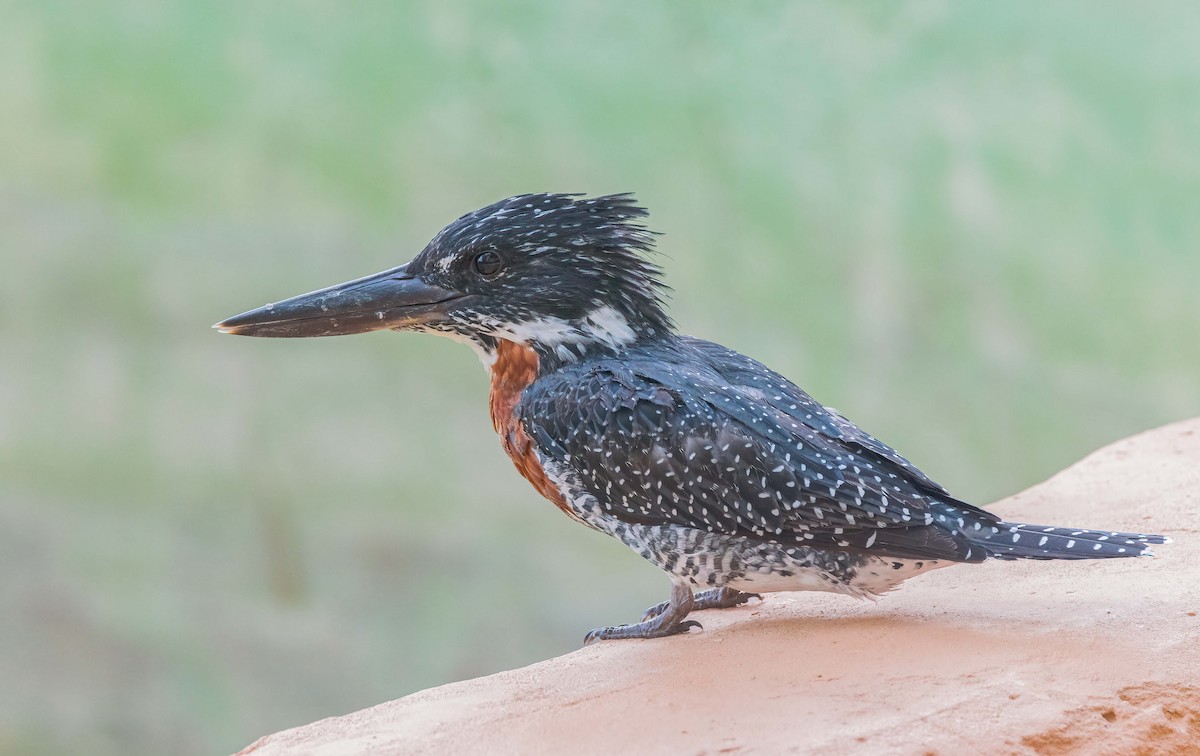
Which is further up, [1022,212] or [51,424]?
[1022,212]

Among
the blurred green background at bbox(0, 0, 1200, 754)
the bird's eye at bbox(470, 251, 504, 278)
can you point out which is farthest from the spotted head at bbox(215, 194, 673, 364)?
the blurred green background at bbox(0, 0, 1200, 754)

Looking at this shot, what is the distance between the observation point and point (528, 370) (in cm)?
306

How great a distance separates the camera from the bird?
8.86 ft

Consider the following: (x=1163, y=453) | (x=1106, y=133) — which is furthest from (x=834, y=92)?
(x=1163, y=453)

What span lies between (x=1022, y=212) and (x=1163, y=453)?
2.30m

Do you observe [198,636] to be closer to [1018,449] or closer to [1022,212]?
[1018,449]

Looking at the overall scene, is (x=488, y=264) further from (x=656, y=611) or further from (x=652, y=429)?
(x=656, y=611)

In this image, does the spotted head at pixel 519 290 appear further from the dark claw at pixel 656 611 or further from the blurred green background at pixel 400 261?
the blurred green background at pixel 400 261

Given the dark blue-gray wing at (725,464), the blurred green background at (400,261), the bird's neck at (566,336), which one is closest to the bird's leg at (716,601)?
the dark blue-gray wing at (725,464)

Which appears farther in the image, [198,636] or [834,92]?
[834,92]

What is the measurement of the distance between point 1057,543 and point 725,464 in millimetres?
802

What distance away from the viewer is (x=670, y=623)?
3.00m

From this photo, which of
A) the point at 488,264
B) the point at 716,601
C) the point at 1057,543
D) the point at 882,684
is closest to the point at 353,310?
the point at 488,264

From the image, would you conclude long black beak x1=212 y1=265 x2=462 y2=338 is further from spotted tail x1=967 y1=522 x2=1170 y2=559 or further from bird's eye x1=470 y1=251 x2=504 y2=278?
spotted tail x1=967 y1=522 x2=1170 y2=559
